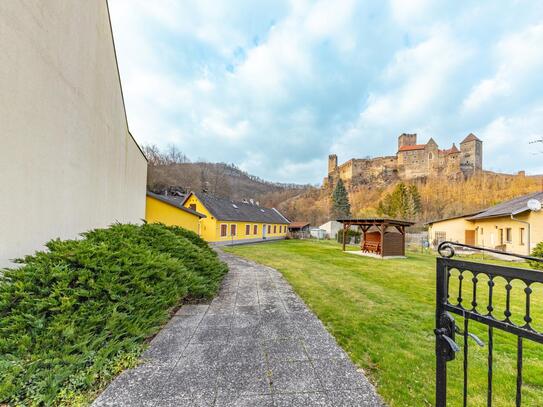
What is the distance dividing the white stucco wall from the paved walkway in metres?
2.46

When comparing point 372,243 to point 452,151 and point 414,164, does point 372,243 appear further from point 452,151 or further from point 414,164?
point 452,151

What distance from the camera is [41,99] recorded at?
131 inches

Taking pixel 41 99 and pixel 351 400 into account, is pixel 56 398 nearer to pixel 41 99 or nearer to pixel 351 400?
pixel 351 400

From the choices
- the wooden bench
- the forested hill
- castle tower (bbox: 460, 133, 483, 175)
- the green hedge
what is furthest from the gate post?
castle tower (bbox: 460, 133, 483, 175)

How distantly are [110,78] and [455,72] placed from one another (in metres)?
15.0

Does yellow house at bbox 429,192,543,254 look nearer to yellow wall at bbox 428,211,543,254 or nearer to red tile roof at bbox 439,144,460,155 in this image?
yellow wall at bbox 428,211,543,254

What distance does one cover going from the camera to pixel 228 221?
2109cm

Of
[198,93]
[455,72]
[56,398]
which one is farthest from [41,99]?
[455,72]

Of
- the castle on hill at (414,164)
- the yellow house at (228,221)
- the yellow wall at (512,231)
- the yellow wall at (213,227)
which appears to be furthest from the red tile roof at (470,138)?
the yellow wall at (213,227)

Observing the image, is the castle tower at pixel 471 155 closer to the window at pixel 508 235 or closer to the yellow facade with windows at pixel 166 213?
the window at pixel 508 235

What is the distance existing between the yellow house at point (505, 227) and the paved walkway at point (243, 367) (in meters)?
17.1

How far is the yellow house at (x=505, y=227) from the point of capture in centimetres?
1279

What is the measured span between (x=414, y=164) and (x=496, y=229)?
1563 inches

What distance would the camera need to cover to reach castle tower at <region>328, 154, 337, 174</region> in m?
61.8
